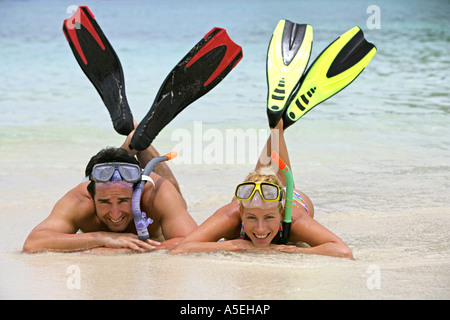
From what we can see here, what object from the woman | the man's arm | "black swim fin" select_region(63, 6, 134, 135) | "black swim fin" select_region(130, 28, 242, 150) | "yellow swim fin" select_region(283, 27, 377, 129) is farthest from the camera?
"yellow swim fin" select_region(283, 27, 377, 129)

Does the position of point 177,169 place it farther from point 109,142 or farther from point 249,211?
point 249,211

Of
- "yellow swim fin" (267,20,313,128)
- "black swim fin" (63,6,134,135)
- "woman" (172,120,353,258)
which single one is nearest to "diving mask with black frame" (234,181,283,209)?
"woman" (172,120,353,258)

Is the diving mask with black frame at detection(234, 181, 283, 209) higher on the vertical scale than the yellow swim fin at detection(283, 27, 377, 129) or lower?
lower

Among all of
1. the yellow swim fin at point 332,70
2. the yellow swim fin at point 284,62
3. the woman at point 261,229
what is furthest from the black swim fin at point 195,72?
the woman at point 261,229

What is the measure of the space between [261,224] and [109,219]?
0.92 metres

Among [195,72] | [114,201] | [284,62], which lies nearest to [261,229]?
[114,201]

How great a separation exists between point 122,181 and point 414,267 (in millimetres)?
1669

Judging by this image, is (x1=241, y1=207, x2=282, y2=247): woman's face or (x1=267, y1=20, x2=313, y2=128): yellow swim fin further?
(x1=267, y1=20, x2=313, y2=128): yellow swim fin

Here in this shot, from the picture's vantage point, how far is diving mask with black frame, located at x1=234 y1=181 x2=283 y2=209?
3.82 meters

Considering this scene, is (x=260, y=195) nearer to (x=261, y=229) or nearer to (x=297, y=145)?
(x=261, y=229)

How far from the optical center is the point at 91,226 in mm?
4234

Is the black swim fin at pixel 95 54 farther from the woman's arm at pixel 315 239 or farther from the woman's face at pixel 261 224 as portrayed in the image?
the woman's arm at pixel 315 239

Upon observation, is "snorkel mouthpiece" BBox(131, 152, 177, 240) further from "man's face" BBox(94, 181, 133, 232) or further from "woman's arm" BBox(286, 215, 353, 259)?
"woman's arm" BBox(286, 215, 353, 259)
